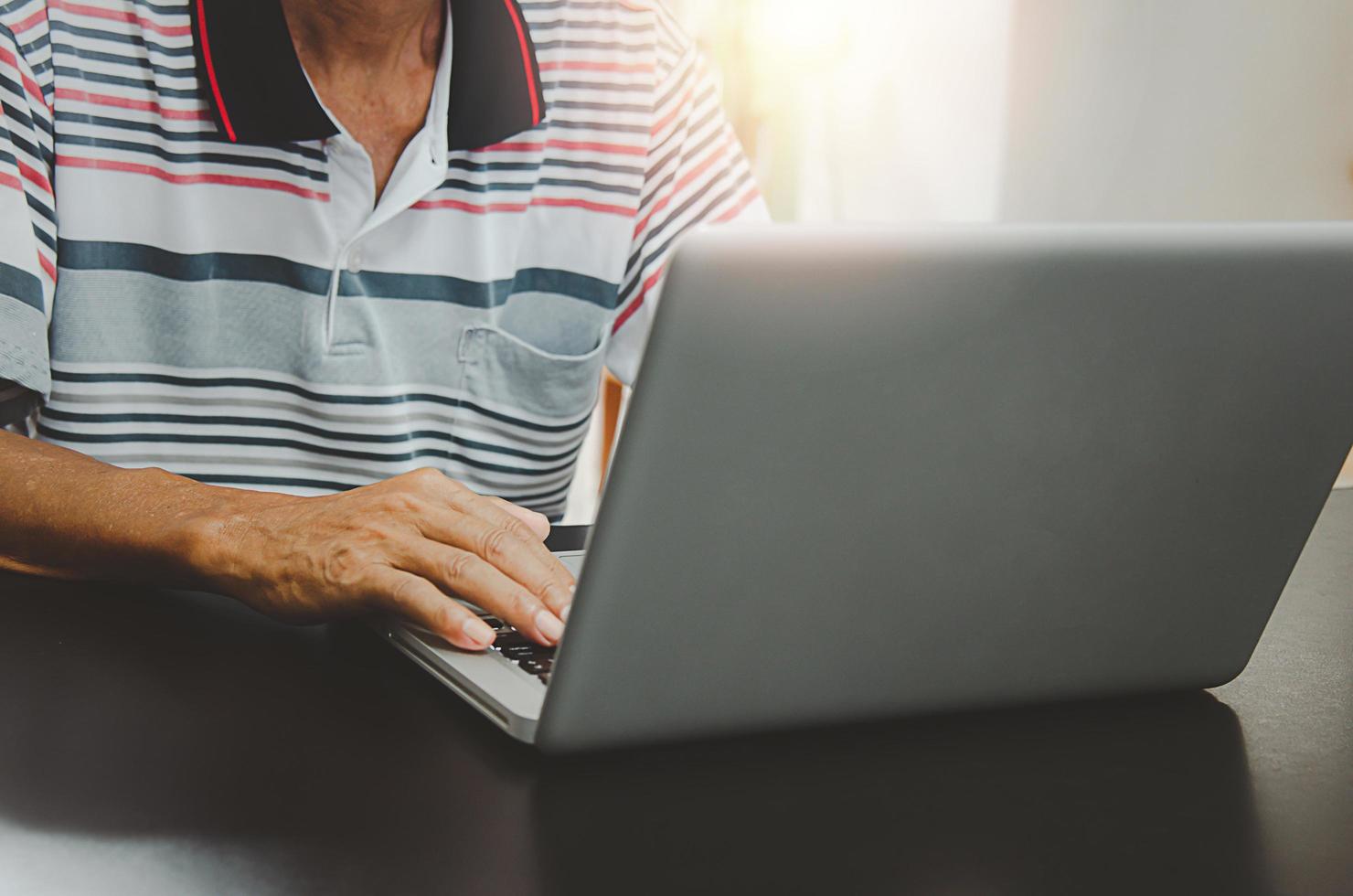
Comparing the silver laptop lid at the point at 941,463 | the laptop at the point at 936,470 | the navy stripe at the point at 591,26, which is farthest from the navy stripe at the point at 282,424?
the silver laptop lid at the point at 941,463

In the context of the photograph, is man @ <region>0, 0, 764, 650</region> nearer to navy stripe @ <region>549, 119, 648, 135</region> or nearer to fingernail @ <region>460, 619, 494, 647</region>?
navy stripe @ <region>549, 119, 648, 135</region>

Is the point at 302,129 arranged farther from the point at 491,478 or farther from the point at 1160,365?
the point at 1160,365

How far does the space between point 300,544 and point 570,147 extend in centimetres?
69

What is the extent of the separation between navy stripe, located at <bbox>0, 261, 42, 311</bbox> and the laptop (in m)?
0.62

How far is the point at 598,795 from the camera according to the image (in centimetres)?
48

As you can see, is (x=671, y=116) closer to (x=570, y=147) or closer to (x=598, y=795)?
(x=570, y=147)

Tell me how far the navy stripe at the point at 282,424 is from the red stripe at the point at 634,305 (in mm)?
171

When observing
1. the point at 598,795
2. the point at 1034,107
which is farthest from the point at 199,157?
the point at 1034,107

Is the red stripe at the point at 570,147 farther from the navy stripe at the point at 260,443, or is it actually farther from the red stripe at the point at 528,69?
the navy stripe at the point at 260,443

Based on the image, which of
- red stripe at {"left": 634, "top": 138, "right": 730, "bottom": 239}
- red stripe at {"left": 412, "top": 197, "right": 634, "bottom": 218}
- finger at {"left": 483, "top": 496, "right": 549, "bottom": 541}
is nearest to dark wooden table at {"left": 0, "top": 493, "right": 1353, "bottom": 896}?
finger at {"left": 483, "top": 496, "right": 549, "bottom": 541}

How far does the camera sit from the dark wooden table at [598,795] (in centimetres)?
43

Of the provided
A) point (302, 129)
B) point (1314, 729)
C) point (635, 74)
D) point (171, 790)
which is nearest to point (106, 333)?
point (302, 129)

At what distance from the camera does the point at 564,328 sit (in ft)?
4.20

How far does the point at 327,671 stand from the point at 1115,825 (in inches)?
14.5
